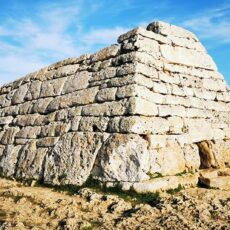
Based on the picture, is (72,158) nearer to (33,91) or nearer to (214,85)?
(33,91)

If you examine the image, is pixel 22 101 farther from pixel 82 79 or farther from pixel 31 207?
pixel 31 207

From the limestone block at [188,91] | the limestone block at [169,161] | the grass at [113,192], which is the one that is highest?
the limestone block at [188,91]

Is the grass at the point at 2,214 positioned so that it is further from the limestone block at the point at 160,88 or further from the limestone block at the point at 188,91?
the limestone block at the point at 188,91

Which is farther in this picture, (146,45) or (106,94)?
(146,45)

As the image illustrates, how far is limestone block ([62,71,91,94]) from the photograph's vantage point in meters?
10.7

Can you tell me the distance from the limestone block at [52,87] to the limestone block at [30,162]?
1778 mm

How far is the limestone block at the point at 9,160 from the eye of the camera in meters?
11.1

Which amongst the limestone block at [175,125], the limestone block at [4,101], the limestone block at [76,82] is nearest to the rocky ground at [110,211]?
the limestone block at [175,125]

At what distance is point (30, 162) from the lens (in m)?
10.5

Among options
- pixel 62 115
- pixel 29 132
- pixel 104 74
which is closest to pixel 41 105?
pixel 29 132

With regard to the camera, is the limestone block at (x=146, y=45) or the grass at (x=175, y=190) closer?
the grass at (x=175, y=190)

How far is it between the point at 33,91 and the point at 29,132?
188 cm

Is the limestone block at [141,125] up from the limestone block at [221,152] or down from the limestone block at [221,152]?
up

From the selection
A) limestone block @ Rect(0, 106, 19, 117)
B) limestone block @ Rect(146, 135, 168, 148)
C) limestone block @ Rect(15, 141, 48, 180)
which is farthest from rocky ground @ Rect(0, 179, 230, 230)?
limestone block @ Rect(0, 106, 19, 117)
